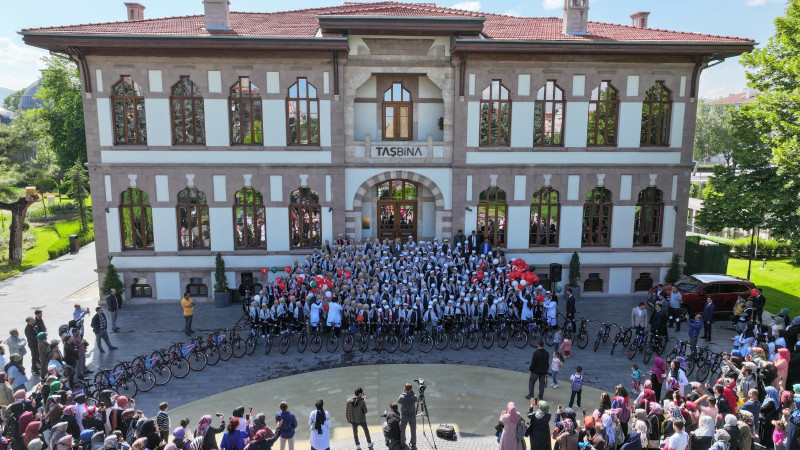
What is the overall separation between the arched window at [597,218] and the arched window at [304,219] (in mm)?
12927

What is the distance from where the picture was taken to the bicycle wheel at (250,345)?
18.8m

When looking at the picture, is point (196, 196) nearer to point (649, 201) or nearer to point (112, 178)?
point (112, 178)

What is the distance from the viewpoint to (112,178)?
2455cm

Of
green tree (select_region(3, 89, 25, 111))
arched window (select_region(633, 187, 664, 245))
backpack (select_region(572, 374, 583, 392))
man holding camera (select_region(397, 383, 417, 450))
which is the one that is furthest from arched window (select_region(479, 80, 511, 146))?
green tree (select_region(3, 89, 25, 111))

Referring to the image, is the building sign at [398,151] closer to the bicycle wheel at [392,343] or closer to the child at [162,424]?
the bicycle wheel at [392,343]

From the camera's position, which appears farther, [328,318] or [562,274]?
[562,274]

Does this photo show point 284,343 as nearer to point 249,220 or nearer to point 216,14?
point 249,220

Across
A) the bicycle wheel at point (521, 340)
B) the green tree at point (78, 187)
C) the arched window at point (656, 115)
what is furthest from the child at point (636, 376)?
the green tree at point (78, 187)

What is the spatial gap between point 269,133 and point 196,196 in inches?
177

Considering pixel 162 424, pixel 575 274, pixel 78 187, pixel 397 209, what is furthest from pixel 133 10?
pixel 575 274

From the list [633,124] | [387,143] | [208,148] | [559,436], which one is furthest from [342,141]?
[559,436]

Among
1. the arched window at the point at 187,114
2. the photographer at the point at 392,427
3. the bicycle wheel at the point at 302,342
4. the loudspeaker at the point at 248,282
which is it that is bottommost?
the bicycle wheel at the point at 302,342

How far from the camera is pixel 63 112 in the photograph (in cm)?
5238

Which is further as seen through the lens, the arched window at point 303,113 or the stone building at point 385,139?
the arched window at point 303,113
